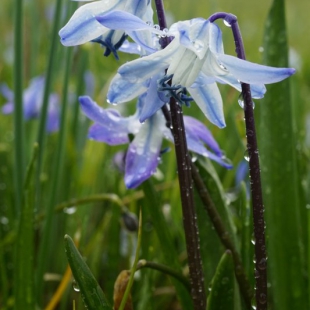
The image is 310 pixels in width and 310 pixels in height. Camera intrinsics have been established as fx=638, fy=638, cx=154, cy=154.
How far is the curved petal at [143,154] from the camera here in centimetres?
84

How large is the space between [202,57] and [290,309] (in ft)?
1.44

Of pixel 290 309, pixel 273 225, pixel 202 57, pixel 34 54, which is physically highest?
pixel 34 54

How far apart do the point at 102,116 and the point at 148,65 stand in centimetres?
30

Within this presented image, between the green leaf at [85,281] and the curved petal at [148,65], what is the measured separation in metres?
0.19

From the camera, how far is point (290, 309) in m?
0.90

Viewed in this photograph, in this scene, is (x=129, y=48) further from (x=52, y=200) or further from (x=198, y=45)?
(x=52, y=200)

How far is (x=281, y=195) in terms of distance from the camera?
0.93 meters

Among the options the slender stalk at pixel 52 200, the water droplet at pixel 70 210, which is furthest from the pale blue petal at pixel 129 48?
the water droplet at pixel 70 210

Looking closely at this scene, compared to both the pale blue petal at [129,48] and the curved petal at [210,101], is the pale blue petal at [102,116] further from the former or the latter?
the curved petal at [210,101]

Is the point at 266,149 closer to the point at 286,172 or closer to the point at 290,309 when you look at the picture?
the point at 286,172

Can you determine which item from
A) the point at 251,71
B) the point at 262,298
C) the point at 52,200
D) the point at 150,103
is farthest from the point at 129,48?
the point at 52,200

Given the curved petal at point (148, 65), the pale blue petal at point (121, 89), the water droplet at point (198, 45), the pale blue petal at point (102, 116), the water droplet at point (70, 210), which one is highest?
the water droplet at point (198, 45)

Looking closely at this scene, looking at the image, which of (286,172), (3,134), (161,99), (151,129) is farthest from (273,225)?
(3,134)

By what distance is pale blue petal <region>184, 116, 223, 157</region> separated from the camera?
0.90 metres
